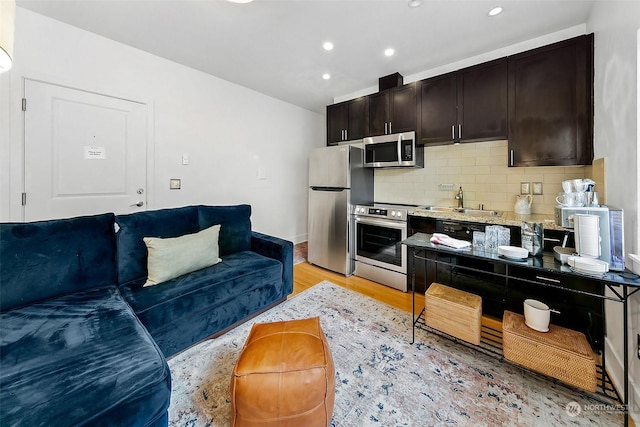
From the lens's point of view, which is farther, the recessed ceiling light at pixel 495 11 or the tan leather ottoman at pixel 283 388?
the recessed ceiling light at pixel 495 11

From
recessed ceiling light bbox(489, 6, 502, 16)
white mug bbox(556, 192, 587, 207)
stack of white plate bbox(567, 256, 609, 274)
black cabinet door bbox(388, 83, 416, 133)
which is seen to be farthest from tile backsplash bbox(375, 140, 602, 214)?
stack of white plate bbox(567, 256, 609, 274)

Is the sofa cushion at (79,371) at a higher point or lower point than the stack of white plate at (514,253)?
lower

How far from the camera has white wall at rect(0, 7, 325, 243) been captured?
6.48 feet

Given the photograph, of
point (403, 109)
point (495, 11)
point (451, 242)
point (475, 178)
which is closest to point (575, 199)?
point (451, 242)

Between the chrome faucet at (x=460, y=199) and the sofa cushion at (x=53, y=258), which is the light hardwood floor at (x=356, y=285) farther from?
the sofa cushion at (x=53, y=258)

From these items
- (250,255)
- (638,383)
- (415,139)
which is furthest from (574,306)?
(250,255)

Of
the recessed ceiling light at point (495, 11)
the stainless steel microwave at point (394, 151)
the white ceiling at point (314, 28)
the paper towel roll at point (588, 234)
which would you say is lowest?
the paper towel roll at point (588, 234)

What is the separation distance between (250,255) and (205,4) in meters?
2.11

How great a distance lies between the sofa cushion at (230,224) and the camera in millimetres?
2381

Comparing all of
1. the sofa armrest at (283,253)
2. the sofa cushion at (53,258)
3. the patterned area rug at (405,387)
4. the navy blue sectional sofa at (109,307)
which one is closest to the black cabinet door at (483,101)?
the patterned area rug at (405,387)

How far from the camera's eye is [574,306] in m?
1.83

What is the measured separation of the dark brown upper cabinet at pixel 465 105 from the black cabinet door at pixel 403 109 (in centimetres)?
9

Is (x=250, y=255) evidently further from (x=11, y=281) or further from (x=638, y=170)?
(x=638, y=170)

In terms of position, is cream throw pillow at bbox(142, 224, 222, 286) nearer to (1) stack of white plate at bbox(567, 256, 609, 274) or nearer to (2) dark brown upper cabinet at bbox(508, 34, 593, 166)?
(1) stack of white plate at bbox(567, 256, 609, 274)
